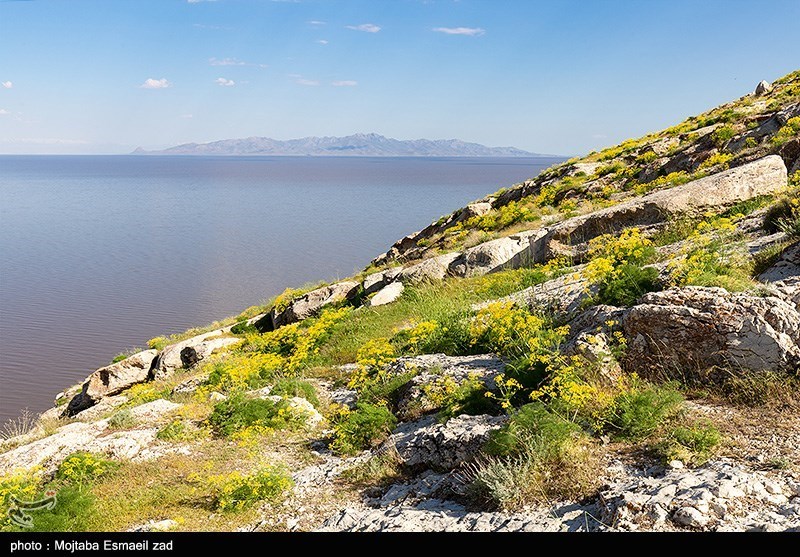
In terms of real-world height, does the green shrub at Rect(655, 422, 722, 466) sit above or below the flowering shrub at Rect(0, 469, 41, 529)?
above

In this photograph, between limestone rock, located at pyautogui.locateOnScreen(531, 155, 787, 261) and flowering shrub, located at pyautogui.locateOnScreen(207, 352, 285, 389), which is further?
limestone rock, located at pyautogui.locateOnScreen(531, 155, 787, 261)

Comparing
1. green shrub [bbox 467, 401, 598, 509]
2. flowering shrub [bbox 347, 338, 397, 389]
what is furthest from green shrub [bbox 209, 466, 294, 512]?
flowering shrub [bbox 347, 338, 397, 389]

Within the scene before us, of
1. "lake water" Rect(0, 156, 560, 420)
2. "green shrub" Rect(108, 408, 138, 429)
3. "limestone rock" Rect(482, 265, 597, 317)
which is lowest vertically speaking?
"lake water" Rect(0, 156, 560, 420)

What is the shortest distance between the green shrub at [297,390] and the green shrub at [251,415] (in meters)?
0.63

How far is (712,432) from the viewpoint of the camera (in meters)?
5.76

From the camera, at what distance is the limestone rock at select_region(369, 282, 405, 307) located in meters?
17.0

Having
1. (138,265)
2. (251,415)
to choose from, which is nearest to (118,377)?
(251,415)

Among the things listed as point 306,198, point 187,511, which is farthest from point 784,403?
point 306,198

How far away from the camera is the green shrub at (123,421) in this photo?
1035cm

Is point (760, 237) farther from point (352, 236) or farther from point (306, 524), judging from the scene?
point (352, 236)

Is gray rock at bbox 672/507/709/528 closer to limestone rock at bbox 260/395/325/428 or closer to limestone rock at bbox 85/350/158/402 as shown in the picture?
limestone rock at bbox 260/395/325/428

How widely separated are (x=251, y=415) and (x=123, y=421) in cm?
282

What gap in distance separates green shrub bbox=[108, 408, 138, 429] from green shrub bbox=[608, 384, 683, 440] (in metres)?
8.66

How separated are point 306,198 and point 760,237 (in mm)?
119613
